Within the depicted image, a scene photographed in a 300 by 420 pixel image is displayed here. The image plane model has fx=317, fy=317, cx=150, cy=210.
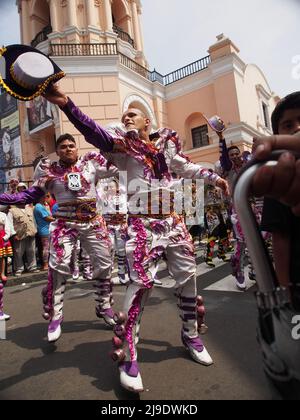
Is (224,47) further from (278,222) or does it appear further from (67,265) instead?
(278,222)

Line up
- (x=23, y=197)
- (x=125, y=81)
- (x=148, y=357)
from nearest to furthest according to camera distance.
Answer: (x=148, y=357)
(x=23, y=197)
(x=125, y=81)

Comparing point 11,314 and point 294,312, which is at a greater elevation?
point 294,312

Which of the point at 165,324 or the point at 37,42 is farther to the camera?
the point at 37,42

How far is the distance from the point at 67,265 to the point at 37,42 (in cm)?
1824

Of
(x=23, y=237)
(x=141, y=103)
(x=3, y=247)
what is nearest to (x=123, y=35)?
(x=141, y=103)

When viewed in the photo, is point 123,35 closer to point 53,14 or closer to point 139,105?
point 53,14

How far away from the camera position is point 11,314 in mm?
4391

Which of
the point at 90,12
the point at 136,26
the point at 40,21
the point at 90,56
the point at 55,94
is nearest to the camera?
the point at 55,94

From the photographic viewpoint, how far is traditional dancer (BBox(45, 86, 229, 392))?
216 cm

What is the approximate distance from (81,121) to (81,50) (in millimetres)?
15589

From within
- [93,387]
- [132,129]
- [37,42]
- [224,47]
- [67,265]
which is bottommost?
[93,387]

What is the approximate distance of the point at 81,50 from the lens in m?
15.4

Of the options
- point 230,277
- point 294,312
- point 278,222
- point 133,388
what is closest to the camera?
point 294,312

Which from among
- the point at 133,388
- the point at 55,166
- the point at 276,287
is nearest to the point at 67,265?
the point at 55,166
